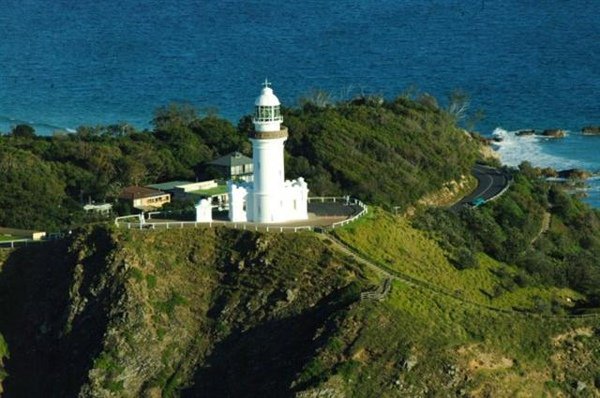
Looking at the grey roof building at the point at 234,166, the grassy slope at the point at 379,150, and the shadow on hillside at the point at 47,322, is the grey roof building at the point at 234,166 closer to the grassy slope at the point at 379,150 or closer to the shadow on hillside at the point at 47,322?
the grassy slope at the point at 379,150

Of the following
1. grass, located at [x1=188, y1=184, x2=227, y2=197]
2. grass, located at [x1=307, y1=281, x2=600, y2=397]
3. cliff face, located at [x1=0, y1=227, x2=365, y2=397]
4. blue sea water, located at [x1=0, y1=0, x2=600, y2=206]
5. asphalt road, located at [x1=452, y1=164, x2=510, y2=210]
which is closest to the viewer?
grass, located at [x1=307, y1=281, x2=600, y2=397]

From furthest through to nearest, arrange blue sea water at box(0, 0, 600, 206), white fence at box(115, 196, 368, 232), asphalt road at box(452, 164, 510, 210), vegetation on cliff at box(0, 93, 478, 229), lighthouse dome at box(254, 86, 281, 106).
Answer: blue sea water at box(0, 0, 600, 206)
asphalt road at box(452, 164, 510, 210)
vegetation on cliff at box(0, 93, 478, 229)
lighthouse dome at box(254, 86, 281, 106)
white fence at box(115, 196, 368, 232)

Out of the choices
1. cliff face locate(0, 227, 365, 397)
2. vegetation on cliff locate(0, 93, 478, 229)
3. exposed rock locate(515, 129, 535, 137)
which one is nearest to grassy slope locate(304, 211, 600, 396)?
cliff face locate(0, 227, 365, 397)

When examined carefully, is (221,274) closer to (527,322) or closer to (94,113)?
(527,322)

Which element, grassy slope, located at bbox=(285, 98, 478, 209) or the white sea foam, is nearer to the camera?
grassy slope, located at bbox=(285, 98, 478, 209)

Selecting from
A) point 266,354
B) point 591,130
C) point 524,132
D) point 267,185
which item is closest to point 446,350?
point 266,354

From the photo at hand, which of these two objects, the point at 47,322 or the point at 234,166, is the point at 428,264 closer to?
the point at 47,322

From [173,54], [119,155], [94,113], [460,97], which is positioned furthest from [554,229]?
[173,54]

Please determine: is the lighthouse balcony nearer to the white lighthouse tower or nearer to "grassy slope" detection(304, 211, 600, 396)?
the white lighthouse tower
